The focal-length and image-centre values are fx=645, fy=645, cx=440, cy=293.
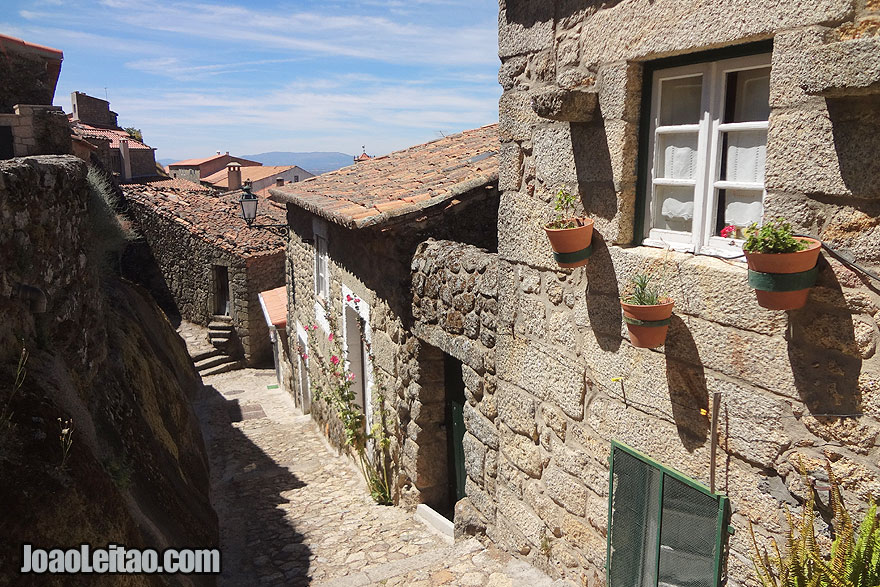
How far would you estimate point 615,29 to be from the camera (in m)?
3.01

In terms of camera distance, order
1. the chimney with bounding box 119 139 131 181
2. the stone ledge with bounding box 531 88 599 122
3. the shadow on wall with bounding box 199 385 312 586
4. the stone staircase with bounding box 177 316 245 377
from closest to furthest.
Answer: the stone ledge with bounding box 531 88 599 122 → the shadow on wall with bounding box 199 385 312 586 → the stone staircase with bounding box 177 316 245 377 → the chimney with bounding box 119 139 131 181

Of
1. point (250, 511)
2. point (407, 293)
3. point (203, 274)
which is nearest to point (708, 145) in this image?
point (407, 293)

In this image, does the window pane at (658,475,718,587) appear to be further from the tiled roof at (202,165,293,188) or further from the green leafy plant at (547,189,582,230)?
the tiled roof at (202,165,293,188)

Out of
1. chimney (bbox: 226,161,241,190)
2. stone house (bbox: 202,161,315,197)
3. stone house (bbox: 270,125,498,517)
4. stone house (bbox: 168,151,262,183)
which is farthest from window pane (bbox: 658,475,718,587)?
stone house (bbox: 168,151,262,183)

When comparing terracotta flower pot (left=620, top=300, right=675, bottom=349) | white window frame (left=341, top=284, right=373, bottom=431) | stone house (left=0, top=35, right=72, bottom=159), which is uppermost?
stone house (left=0, top=35, right=72, bottom=159)

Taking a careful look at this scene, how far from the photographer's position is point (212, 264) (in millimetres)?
18984

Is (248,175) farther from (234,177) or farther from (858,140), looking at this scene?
(858,140)

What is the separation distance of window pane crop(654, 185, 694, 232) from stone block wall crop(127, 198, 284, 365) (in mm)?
16568

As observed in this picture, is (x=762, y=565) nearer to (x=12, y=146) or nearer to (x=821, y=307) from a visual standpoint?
(x=821, y=307)

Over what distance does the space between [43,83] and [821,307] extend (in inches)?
312

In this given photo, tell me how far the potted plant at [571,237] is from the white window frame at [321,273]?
20.3 ft

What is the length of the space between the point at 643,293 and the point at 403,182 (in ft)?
16.3

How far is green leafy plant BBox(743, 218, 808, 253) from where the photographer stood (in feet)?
7.18

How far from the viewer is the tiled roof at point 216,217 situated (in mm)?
19062
